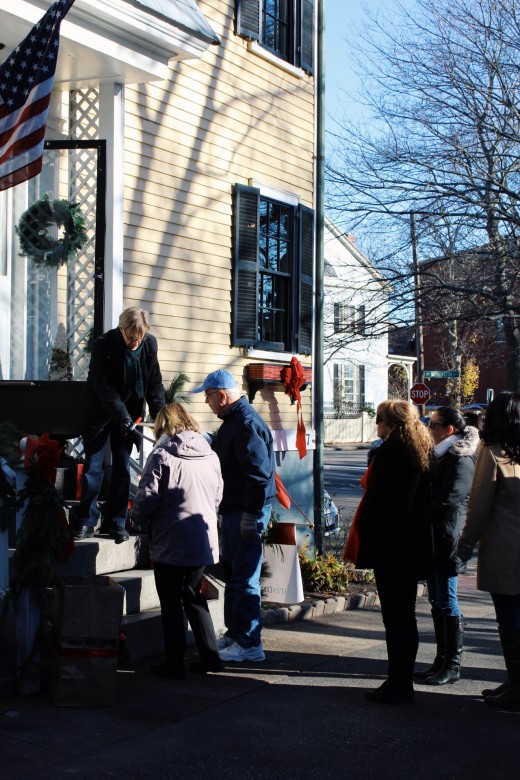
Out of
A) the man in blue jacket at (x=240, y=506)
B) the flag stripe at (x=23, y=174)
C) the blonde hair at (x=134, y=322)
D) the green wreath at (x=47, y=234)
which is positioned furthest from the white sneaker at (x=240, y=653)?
the green wreath at (x=47, y=234)

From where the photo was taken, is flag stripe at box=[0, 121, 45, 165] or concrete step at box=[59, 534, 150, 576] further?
concrete step at box=[59, 534, 150, 576]

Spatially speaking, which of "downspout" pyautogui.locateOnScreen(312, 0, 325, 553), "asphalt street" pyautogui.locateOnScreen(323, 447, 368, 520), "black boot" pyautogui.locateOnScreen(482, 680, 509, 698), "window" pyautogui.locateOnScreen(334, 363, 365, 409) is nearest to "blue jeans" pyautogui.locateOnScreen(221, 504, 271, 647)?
"black boot" pyautogui.locateOnScreen(482, 680, 509, 698)

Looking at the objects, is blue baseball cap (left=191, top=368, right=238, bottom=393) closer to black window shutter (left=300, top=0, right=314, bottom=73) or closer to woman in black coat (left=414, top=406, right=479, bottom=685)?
woman in black coat (left=414, top=406, right=479, bottom=685)

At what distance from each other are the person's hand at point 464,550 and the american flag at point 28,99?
3.81m

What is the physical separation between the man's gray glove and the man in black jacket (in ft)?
3.45

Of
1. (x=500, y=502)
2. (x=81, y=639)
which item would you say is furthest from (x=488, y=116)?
(x=81, y=639)

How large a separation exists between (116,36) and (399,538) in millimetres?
5404

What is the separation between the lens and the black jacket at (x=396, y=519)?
19.7 ft

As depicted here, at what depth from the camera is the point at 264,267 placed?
12148 millimetres

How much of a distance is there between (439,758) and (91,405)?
380 cm

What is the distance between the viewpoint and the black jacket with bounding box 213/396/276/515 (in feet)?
22.2

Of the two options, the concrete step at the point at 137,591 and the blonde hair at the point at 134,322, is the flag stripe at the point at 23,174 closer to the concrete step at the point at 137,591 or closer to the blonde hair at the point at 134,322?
the blonde hair at the point at 134,322

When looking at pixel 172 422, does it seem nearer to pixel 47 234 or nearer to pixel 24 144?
pixel 24 144

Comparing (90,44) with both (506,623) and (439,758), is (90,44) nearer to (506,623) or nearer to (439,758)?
(506,623)
